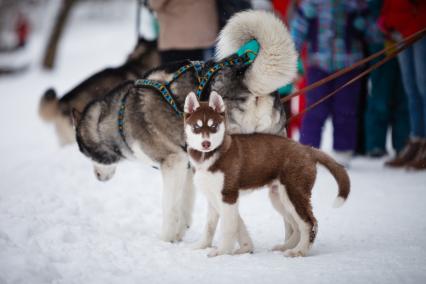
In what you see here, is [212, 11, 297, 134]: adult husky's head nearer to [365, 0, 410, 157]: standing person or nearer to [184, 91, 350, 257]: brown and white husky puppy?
[184, 91, 350, 257]: brown and white husky puppy

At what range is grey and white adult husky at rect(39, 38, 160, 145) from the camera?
291 inches

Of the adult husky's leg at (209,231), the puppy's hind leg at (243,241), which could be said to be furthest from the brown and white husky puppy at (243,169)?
the adult husky's leg at (209,231)

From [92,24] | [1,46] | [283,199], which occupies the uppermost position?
[92,24]

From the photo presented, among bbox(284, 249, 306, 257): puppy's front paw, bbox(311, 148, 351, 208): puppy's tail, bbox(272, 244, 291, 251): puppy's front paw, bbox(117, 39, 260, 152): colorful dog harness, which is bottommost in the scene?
bbox(272, 244, 291, 251): puppy's front paw

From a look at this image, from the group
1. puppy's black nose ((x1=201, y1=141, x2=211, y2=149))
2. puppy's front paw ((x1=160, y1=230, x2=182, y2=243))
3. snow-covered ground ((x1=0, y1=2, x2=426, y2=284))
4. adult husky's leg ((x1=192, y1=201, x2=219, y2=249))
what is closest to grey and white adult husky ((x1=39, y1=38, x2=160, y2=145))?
snow-covered ground ((x1=0, y1=2, x2=426, y2=284))

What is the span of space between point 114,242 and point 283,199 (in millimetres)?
1423

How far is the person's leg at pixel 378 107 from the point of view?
6730 mm

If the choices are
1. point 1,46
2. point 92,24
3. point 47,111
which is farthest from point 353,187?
point 92,24

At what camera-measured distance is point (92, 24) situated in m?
34.7

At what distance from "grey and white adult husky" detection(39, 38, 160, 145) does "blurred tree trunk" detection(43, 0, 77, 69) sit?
12.3 metres

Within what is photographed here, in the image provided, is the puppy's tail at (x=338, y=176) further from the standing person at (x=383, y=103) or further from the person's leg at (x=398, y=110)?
the person's leg at (x=398, y=110)

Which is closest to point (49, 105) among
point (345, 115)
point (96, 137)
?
point (96, 137)

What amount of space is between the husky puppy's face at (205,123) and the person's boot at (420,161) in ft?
10.9

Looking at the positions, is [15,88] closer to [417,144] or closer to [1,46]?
[1,46]
